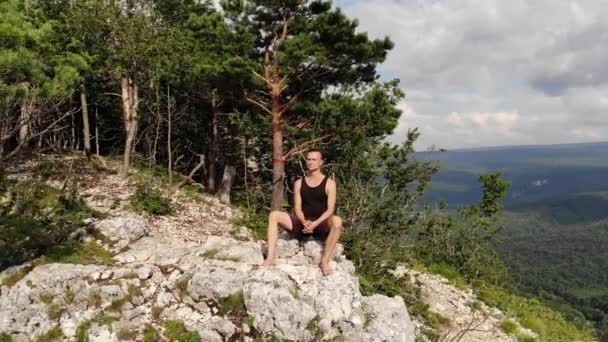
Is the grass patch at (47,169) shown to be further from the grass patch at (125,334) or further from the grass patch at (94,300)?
the grass patch at (125,334)

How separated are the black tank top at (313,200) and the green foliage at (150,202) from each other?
6619 mm

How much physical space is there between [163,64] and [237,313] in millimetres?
13093

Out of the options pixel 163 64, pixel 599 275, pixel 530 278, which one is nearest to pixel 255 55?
pixel 163 64

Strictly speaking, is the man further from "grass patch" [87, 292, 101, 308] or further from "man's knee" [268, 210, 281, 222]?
"grass patch" [87, 292, 101, 308]

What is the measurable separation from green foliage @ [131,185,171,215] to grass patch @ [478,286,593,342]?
10651mm

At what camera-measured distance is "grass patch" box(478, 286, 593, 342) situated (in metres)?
13.2

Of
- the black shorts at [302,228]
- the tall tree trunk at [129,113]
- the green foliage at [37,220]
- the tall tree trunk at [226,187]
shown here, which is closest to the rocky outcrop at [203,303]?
the black shorts at [302,228]

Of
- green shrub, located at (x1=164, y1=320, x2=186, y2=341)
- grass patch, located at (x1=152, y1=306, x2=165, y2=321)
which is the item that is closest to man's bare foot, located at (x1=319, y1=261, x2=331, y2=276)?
green shrub, located at (x1=164, y1=320, x2=186, y2=341)

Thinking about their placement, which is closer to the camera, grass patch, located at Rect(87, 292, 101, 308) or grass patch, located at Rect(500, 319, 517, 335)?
A: grass patch, located at Rect(87, 292, 101, 308)

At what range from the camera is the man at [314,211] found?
8.04 metres

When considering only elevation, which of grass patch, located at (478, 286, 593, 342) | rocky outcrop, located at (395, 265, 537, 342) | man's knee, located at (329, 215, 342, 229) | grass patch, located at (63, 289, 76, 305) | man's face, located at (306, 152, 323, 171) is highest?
man's face, located at (306, 152, 323, 171)

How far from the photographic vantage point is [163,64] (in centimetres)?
1766

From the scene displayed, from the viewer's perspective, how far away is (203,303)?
7.68 meters

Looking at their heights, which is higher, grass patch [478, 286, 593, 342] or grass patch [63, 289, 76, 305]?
grass patch [63, 289, 76, 305]
